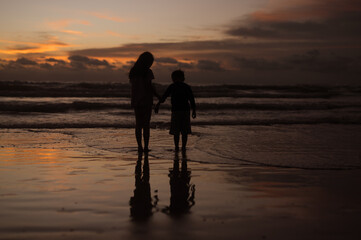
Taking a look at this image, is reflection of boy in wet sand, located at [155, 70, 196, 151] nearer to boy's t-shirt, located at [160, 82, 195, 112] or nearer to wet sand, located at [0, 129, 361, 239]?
boy's t-shirt, located at [160, 82, 195, 112]

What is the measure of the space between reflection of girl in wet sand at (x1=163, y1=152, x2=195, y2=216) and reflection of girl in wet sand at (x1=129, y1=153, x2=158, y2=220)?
0.19 meters

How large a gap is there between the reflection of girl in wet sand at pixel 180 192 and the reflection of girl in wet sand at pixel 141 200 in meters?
0.19

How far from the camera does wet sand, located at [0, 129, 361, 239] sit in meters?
3.43

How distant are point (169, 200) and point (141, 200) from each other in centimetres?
30

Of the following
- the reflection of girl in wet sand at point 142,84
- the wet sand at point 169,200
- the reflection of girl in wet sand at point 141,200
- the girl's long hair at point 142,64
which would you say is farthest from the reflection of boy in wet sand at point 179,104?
the reflection of girl in wet sand at point 141,200

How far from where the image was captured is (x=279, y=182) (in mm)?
5348

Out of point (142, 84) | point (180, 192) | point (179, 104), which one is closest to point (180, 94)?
point (179, 104)

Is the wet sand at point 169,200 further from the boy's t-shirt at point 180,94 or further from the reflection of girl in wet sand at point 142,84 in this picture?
the boy's t-shirt at point 180,94

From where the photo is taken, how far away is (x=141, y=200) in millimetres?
4418

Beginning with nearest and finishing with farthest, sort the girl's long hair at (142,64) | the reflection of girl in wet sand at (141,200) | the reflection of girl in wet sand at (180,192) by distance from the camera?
the reflection of girl in wet sand at (141,200) → the reflection of girl in wet sand at (180,192) → the girl's long hair at (142,64)

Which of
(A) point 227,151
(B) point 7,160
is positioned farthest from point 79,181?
(A) point 227,151

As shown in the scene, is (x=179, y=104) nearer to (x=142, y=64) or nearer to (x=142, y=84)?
(x=142, y=84)

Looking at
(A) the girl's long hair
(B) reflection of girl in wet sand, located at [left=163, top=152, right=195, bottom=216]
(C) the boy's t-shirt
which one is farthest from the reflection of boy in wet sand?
(B) reflection of girl in wet sand, located at [left=163, top=152, right=195, bottom=216]

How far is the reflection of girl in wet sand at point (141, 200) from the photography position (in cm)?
388
